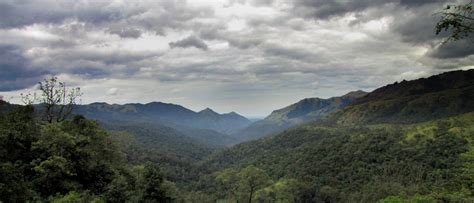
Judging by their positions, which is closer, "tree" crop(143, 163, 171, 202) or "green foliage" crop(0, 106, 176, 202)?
"green foliage" crop(0, 106, 176, 202)

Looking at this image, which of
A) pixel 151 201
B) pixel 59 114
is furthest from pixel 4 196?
pixel 59 114

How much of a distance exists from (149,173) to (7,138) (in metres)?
18.4

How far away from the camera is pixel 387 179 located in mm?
181875

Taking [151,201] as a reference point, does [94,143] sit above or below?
above

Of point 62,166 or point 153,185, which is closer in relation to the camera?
point 62,166

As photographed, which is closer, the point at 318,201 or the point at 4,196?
the point at 4,196

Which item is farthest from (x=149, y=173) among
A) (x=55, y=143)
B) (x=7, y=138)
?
(x=7, y=138)

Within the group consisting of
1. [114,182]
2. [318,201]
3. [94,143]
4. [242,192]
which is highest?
[94,143]

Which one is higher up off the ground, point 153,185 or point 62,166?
point 62,166

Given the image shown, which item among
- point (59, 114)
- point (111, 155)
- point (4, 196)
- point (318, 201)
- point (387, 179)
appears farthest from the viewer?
point (387, 179)

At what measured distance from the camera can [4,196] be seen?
34188 millimetres

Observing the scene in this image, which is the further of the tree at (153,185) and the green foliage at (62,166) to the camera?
the tree at (153,185)

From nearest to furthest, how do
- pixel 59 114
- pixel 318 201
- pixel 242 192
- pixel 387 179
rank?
pixel 59 114
pixel 242 192
pixel 318 201
pixel 387 179

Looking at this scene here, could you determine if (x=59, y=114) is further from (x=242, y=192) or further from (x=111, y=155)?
(x=242, y=192)
